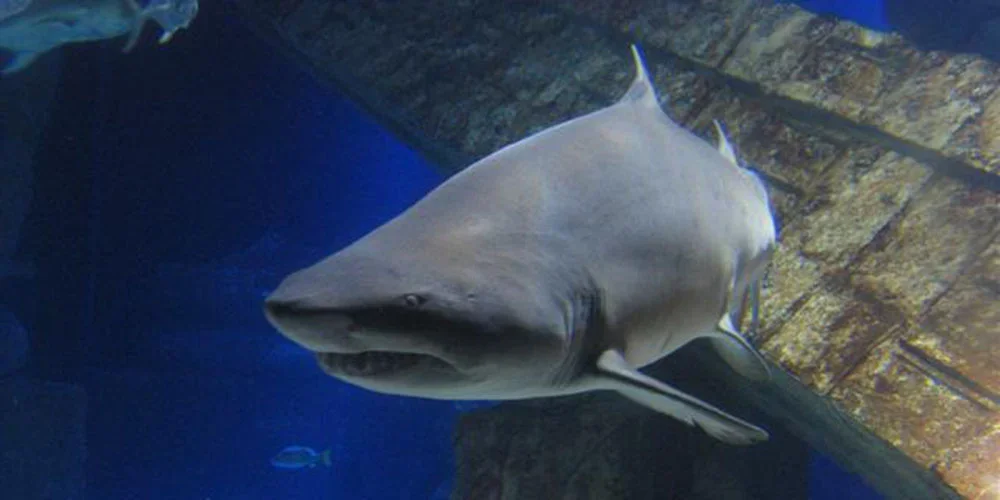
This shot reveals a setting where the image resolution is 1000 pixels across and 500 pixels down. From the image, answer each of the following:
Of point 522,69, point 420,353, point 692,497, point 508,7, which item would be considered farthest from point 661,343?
point 508,7

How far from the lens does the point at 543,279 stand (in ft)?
6.19

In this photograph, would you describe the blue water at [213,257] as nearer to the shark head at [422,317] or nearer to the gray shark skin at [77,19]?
the gray shark skin at [77,19]

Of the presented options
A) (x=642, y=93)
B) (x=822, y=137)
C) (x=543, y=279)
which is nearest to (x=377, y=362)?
(x=543, y=279)

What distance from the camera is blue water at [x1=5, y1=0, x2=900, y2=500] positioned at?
40.1 ft

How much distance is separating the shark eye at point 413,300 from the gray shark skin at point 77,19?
7002mm

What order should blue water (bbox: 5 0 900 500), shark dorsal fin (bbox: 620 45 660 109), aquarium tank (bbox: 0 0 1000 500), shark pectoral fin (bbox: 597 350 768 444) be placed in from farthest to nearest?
blue water (bbox: 5 0 900 500), shark dorsal fin (bbox: 620 45 660 109), aquarium tank (bbox: 0 0 1000 500), shark pectoral fin (bbox: 597 350 768 444)

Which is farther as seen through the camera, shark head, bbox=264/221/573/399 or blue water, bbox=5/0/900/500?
blue water, bbox=5/0/900/500

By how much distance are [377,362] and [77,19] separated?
23.9 feet

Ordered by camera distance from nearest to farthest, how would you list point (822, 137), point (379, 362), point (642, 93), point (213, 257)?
point (379, 362) < point (642, 93) < point (822, 137) < point (213, 257)

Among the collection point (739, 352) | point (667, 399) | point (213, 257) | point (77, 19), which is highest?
point (77, 19)

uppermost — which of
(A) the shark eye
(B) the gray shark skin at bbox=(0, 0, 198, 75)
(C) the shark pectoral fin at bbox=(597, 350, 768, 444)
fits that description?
(B) the gray shark skin at bbox=(0, 0, 198, 75)

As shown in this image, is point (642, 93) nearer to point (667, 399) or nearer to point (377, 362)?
point (667, 399)

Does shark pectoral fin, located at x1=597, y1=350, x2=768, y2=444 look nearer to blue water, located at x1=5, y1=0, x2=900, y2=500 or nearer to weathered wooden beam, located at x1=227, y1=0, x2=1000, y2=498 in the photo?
weathered wooden beam, located at x1=227, y1=0, x2=1000, y2=498

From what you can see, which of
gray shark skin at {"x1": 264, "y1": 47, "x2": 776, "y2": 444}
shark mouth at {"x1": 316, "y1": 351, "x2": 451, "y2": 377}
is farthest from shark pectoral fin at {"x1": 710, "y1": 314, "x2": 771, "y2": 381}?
shark mouth at {"x1": 316, "y1": 351, "x2": 451, "y2": 377}
